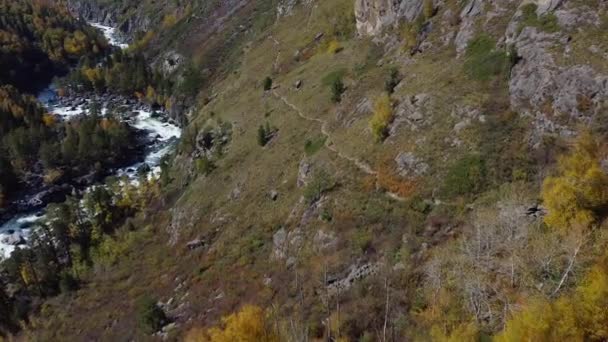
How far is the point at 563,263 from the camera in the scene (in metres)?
35.4

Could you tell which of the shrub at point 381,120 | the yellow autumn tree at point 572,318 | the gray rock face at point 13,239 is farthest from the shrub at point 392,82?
the gray rock face at point 13,239

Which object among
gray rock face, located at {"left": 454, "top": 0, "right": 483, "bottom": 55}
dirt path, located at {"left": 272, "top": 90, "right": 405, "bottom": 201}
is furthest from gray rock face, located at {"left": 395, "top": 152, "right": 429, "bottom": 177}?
gray rock face, located at {"left": 454, "top": 0, "right": 483, "bottom": 55}

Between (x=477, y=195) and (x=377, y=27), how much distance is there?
6858cm

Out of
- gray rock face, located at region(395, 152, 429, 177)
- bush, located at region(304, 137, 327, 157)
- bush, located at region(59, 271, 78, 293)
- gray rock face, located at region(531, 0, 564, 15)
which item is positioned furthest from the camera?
bush, located at region(59, 271, 78, 293)

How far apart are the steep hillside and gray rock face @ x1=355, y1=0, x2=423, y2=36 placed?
0.48 m

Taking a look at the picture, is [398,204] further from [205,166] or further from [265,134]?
[205,166]

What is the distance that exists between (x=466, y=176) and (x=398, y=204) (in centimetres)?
895

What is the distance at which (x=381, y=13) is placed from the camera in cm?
11269

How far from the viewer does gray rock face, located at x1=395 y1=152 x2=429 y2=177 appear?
64312 millimetres

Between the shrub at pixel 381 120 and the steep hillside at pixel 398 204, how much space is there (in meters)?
0.31

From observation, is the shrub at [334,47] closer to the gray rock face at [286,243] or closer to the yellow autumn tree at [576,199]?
the gray rock face at [286,243]

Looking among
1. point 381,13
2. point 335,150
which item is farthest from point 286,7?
point 335,150

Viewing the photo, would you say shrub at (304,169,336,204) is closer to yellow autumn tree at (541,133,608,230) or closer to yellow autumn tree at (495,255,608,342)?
yellow autumn tree at (541,133,608,230)

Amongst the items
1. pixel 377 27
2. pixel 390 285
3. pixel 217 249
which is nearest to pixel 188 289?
pixel 217 249
